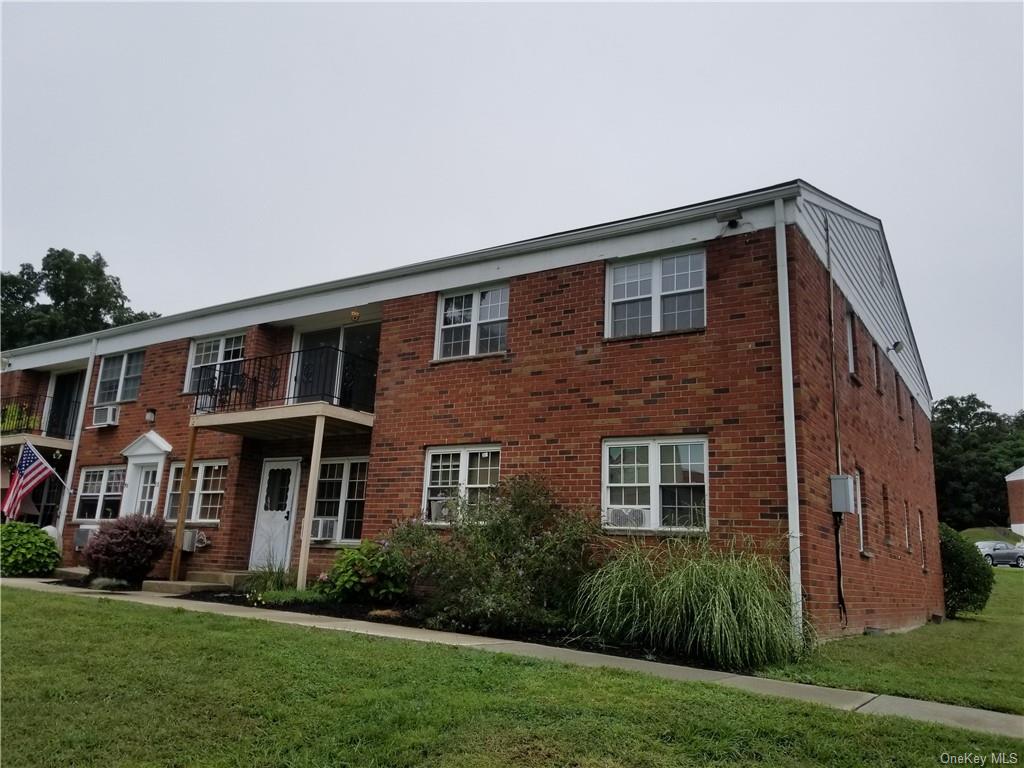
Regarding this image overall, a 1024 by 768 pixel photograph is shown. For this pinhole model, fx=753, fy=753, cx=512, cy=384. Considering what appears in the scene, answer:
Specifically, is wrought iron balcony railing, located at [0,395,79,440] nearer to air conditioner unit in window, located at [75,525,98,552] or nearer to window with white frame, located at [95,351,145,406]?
window with white frame, located at [95,351,145,406]

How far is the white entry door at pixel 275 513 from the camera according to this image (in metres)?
15.0

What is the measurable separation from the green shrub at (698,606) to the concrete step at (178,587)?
25.7 ft

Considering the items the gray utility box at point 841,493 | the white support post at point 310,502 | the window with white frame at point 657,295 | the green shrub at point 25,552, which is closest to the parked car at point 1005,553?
the gray utility box at point 841,493

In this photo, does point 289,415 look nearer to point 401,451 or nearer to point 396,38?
point 401,451

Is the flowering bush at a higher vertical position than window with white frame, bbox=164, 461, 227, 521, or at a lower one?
lower

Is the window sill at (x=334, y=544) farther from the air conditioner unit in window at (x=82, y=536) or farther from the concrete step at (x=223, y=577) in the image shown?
the air conditioner unit in window at (x=82, y=536)

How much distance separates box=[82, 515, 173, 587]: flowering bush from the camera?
542 inches

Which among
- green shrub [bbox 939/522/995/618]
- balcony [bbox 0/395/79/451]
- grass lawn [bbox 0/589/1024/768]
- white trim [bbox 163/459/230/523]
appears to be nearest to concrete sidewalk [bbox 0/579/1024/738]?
grass lawn [bbox 0/589/1024/768]

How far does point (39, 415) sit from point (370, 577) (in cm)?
1471

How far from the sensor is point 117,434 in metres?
18.1

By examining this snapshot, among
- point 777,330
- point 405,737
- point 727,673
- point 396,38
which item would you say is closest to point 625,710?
point 405,737

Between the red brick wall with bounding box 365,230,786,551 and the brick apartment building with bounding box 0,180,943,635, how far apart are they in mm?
34

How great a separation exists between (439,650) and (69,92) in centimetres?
736

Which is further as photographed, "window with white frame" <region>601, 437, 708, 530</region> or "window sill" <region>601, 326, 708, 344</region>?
"window sill" <region>601, 326, 708, 344</region>
